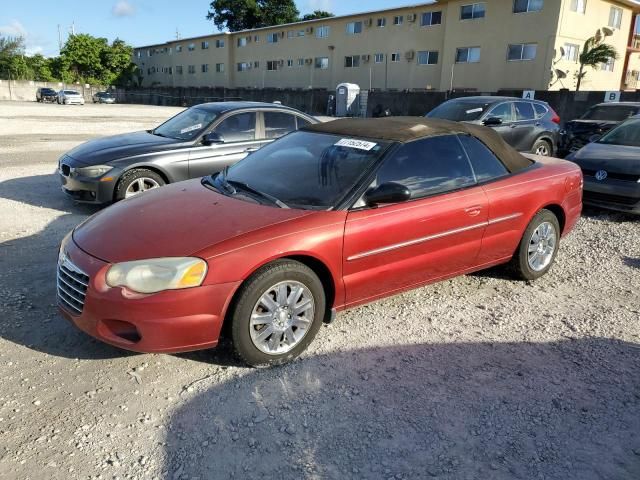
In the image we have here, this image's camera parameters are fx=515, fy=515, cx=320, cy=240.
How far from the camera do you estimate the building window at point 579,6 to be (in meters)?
30.7

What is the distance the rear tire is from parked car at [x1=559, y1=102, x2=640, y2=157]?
176 centimetres

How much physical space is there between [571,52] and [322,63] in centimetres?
2131

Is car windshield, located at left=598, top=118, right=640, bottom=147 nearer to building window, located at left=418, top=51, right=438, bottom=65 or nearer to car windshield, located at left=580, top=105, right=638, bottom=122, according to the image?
car windshield, located at left=580, top=105, right=638, bottom=122

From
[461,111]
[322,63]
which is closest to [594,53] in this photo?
[322,63]

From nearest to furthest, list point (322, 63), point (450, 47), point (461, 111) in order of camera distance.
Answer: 1. point (461, 111)
2. point (450, 47)
3. point (322, 63)

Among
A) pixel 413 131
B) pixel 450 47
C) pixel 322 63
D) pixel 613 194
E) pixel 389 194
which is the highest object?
pixel 450 47

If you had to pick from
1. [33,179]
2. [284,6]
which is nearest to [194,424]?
[33,179]

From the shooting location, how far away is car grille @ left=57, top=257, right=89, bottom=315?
10.2 ft

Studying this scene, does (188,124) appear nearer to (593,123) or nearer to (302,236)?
(302,236)

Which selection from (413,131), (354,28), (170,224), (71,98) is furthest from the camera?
(71,98)

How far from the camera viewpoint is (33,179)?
897 centimetres

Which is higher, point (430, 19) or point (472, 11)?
point (472, 11)

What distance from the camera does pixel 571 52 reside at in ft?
105

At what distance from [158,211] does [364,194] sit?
1.45 m
